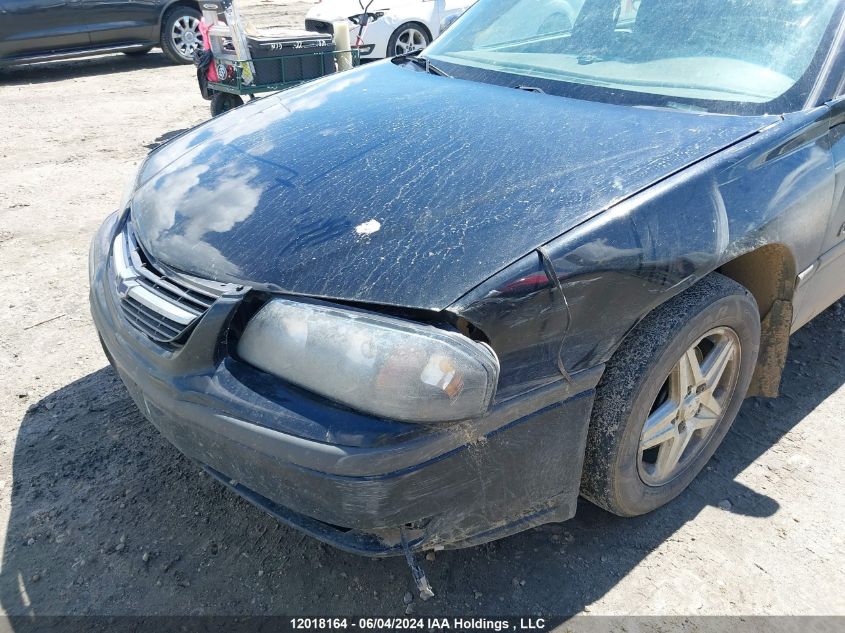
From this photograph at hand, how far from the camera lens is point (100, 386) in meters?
2.98

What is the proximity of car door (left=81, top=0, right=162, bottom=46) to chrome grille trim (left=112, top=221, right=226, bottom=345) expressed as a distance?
8268 mm

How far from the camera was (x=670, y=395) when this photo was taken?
2.16 metres

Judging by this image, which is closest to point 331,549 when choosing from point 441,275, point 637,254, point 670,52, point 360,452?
point 360,452

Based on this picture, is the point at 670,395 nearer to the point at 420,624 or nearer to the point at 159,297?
the point at 420,624

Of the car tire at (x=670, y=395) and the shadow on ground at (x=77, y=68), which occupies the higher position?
the car tire at (x=670, y=395)

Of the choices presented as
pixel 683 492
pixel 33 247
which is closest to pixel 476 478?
pixel 683 492

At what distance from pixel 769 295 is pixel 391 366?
1477 millimetres

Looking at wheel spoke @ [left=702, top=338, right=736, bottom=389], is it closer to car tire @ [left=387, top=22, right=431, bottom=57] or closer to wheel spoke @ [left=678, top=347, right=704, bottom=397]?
wheel spoke @ [left=678, top=347, right=704, bottom=397]

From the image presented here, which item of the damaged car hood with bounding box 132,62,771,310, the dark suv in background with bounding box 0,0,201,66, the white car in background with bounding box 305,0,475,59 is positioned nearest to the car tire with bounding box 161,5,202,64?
the dark suv in background with bounding box 0,0,201,66

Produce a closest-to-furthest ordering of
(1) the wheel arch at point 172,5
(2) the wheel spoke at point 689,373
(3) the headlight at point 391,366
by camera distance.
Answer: (3) the headlight at point 391,366 → (2) the wheel spoke at point 689,373 → (1) the wheel arch at point 172,5

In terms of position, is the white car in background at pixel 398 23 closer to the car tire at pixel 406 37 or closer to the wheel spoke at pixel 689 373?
the car tire at pixel 406 37

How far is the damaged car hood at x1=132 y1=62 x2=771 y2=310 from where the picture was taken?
1.73 metres

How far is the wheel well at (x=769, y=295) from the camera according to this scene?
7.30 ft

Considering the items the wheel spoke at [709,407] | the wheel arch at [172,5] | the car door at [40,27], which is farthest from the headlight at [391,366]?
the wheel arch at [172,5]
